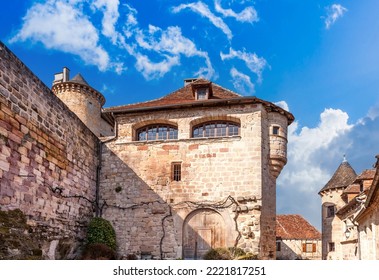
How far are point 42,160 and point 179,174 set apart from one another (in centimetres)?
526

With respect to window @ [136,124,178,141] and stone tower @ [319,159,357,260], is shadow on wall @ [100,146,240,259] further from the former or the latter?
stone tower @ [319,159,357,260]

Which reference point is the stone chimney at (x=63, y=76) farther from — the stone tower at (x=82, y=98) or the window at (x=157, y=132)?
the window at (x=157, y=132)

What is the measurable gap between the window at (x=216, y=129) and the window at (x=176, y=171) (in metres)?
1.16

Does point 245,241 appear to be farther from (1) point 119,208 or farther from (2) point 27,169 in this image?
(2) point 27,169

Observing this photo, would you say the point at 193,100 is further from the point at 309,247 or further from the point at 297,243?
the point at 309,247

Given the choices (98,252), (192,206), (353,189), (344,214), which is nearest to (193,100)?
(192,206)

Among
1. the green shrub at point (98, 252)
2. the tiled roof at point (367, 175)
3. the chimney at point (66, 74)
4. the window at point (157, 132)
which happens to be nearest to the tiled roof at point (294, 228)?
the tiled roof at point (367, 175)

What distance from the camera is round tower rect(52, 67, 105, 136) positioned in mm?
22984

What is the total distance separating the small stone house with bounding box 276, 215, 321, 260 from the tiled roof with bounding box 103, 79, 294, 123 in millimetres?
16208

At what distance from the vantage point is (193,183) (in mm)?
14844

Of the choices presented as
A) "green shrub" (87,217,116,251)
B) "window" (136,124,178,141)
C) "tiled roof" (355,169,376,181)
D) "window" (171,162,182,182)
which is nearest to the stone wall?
"green shrub" (87,217,116,251)
